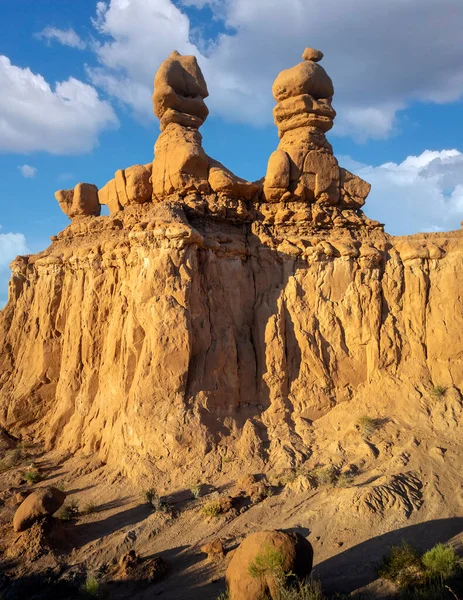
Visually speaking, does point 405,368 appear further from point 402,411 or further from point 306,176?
point 306,176

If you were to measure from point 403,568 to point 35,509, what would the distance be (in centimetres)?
739

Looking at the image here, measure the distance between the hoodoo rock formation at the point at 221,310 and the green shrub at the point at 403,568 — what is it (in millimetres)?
3875

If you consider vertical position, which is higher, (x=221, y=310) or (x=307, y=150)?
(x=307, y=150)

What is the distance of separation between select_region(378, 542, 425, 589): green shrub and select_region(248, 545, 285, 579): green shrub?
2.30 meters

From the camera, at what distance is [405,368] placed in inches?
568

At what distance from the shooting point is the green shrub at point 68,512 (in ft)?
37.1

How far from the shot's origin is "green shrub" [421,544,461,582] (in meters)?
8.23

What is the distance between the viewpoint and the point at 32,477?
13.4 m

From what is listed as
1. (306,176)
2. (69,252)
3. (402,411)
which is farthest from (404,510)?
(69,252)

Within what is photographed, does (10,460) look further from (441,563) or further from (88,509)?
(441,563)

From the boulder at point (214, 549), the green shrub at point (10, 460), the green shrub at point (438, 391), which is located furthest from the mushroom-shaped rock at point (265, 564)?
the green shrub at point (10, 460)

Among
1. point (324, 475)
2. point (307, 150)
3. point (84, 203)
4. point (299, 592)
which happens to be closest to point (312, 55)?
point (307, 150)

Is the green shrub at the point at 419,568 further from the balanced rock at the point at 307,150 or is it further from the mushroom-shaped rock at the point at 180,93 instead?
the mushroom-shaped rock at the point at 180,93

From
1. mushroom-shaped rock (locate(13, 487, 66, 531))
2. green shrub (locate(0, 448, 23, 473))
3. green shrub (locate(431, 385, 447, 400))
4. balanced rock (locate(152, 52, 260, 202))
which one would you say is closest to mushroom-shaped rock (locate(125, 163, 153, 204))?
balanced rock (locate(152, 52, 260, 202))
